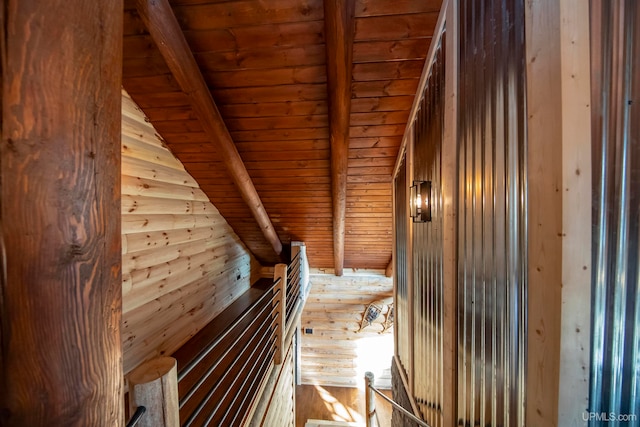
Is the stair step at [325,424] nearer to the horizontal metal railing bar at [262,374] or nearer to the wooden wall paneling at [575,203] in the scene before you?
the horizontal metal railing bar at [262,374]

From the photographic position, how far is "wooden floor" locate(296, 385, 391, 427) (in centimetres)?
387

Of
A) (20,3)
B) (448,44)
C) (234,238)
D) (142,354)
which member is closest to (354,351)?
(234,238)

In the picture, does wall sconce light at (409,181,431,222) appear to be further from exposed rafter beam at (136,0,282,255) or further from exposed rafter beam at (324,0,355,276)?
exposed rafter beam at (136,0,282,255)

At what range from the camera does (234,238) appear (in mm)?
3576

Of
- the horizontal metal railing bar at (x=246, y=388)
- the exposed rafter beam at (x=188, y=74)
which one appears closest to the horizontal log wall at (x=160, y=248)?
the exposed rafter beam at (x=188, y=74)

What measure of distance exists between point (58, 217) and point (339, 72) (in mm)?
1390

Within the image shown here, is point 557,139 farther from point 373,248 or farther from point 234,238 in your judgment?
point 234,238

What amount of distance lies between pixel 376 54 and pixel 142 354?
277cm

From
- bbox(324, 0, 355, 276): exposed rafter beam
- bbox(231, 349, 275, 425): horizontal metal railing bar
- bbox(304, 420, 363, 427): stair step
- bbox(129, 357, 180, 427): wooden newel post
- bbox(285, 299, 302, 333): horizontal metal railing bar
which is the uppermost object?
bbox(324, 0, 355, 276): exposed rafter beam

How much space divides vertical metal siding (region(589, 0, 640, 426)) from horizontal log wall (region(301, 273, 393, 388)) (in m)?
3.99

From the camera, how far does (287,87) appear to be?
5.49 ft

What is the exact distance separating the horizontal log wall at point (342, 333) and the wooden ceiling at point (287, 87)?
2341 millimetres

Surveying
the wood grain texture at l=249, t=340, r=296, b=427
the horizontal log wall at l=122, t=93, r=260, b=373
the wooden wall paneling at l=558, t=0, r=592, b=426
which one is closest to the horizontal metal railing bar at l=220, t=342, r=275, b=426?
the wood grain texture at l=249, t=340, r=296, b=427

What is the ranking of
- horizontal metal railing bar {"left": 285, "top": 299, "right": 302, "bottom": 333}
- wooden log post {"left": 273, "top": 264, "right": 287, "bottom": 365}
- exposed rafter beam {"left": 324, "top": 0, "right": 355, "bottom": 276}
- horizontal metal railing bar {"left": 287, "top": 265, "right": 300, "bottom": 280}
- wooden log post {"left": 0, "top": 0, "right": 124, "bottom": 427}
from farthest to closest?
horizontal metal railing bar {"left": 287, "top": 265, "right": 300, "bottom": 280}
horizontal metal railing bar {"left": 285, "top": 299, "right": 302, "bottom": 333}
wooden log post {"left": 273, "top": 264, "right": 287, "bottom": 365}
exposed rafter beam {"left": 324, "top": 0, "right": 355, "bottom": 276}
wooden log post {"left": 0, "top": 0, "right": 124, "bottom": 427}
